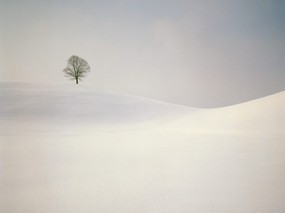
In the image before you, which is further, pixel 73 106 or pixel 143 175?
pixel 73 106

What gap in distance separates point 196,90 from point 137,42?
277 centimetres

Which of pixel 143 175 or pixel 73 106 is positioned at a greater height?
pixel 73 106

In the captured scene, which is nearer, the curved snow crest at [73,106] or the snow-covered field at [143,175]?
the snow-covered field at [143,175]

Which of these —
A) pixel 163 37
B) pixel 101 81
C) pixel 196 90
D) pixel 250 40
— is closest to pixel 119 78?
pixel 101 81

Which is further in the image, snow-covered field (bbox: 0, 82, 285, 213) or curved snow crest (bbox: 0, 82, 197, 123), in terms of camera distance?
curved snow crest (bbox: 0, 82, 197, 123)

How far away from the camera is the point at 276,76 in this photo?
744 centimetres

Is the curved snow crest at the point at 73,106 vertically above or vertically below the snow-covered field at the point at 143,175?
above

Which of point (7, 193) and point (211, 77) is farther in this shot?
point (211, 77)

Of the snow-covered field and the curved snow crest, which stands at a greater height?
A: the curved snow crest

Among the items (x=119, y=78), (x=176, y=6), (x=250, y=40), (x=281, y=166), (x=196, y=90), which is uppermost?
(x=176, y=6)

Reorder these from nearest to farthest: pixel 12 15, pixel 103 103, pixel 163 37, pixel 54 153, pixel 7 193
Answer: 1. pixel 7 193
2. pixel 54 153
3. pixel 12 15
4. pixel 163 37
5. pixel 103 103

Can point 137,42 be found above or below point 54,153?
above

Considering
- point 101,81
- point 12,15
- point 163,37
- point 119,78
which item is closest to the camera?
point 12,15

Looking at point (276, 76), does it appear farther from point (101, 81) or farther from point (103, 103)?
point (103, 103)
